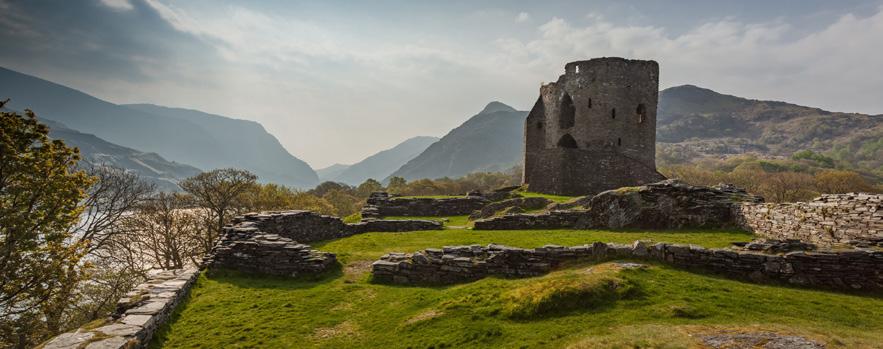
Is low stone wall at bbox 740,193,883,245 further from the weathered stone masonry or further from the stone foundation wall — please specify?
the weathered stone masonry

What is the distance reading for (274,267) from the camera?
47.5 ft

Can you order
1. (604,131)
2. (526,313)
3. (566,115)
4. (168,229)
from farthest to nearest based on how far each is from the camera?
(566,115) < (168,229) < (604,131) < (526,313)

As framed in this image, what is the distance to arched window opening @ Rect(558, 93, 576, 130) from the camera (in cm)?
3872

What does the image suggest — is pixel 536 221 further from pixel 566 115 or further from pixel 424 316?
pixel 566 115

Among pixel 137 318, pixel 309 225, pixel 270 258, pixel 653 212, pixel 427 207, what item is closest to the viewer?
pixel 137 318

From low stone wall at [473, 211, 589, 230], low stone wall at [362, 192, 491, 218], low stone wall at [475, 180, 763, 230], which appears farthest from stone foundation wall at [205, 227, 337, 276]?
low stone wall at [362, 192, 491, 218]

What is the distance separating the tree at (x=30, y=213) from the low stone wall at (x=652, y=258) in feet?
42.2

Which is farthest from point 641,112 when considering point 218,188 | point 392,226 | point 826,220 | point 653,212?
point 218,188

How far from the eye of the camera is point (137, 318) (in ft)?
32.8

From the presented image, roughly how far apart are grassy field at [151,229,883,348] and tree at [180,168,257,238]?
25819 mm

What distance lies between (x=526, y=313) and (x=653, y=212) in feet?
42.1

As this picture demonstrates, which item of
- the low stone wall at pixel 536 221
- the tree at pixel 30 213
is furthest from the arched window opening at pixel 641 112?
the tree at pixel 30 213

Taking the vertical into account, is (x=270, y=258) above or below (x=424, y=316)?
above

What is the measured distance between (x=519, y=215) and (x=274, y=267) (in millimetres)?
11858
